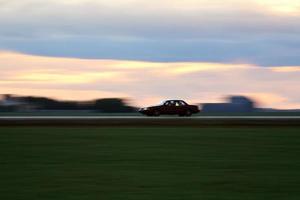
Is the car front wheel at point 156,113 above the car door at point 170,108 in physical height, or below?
below

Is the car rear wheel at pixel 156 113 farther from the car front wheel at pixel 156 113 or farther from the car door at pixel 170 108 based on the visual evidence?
the car door at pixel 170 108

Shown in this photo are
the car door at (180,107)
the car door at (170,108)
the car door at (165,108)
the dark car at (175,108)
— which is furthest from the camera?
the car door at (180,107)

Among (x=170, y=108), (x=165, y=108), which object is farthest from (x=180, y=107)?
(x=165, y=108)
